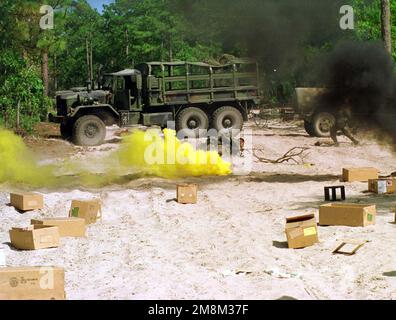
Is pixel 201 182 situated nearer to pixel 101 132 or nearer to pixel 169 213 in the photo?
pixel 169 213

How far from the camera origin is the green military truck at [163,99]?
70.9 feet

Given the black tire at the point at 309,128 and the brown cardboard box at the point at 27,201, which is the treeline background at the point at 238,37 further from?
the brown cardboard box at the point at 27,201

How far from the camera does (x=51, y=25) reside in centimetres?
2378

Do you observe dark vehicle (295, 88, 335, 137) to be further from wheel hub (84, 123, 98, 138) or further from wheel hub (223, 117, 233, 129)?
wheel hub (84, 123, 98, 138)

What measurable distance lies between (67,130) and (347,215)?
14.0 meters

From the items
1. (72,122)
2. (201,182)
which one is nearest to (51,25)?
(72,122)

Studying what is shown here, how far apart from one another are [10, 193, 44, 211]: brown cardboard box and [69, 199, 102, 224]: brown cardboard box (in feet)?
3.94

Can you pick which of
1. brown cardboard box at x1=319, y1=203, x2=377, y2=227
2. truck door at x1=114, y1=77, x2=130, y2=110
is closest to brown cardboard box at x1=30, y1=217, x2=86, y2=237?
brown cardboard box at x1=319, y1=203, x2=377, y2=227

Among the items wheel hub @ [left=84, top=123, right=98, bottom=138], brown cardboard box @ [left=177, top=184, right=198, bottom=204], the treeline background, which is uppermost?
the treeline background

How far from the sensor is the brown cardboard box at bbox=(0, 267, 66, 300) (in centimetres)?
639

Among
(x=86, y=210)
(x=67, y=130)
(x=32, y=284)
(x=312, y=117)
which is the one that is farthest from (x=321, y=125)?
(x=32, y=284)

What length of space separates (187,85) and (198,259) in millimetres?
15023

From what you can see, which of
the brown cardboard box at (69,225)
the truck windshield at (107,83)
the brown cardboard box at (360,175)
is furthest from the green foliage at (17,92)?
the brown cardboard box at (69,225)

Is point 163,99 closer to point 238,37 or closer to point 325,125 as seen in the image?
point 238,37
